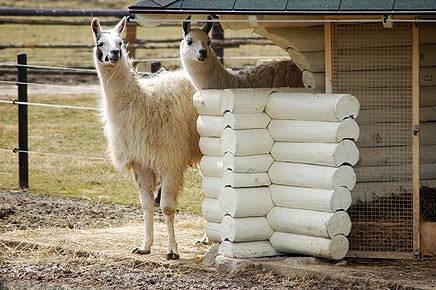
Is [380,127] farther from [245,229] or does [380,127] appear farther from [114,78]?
[114,78]

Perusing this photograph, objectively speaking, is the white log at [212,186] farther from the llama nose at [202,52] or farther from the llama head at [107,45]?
the llama head at [107,45]

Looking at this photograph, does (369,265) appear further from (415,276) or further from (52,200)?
(52,200)

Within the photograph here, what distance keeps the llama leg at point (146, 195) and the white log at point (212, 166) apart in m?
0.61

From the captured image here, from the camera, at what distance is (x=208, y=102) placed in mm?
9945

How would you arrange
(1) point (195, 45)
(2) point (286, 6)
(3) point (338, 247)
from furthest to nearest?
1. (1) point (195, 45)
2. (3) point (338, 247)
3. (2) point (286, 6)

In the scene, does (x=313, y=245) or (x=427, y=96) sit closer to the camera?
(x=313, y=245)

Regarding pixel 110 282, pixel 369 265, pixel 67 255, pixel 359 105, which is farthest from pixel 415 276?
pixel 67 255

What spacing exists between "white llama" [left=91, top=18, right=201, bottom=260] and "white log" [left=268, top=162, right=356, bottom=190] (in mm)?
1065

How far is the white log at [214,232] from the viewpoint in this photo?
10109 mm

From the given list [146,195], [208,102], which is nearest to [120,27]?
[208,102]

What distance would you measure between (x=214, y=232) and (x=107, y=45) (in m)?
1.78

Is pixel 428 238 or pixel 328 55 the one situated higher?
pixel 328 55

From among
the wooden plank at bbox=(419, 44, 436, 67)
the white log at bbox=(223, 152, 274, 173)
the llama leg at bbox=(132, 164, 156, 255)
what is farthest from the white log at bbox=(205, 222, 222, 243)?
the wooden plank at bbox=(419, 44, 436, 67)

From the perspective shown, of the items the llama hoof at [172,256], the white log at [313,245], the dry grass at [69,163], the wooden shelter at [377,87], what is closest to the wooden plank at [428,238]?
the wooden shelter at [377,87]
